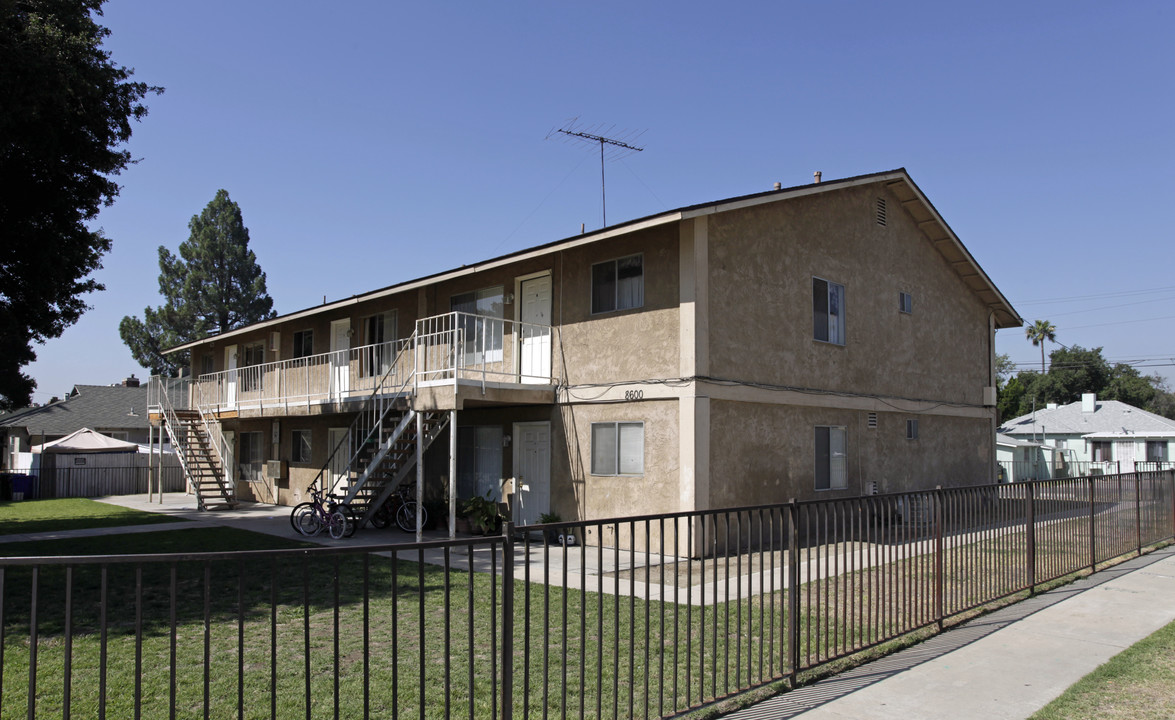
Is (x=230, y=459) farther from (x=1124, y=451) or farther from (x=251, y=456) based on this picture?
(x=1124, y=451)

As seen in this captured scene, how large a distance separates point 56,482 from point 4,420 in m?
12.4

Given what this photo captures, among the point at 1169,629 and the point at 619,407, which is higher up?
the point at 619,407

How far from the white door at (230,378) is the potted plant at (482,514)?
38.0 ft

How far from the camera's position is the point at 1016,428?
4484 cm

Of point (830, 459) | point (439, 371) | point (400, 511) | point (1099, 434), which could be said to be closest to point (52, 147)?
point (439, 371)

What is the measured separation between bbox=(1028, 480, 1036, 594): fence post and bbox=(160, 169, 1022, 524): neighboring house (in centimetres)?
500

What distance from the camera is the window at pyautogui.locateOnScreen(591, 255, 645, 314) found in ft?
49.3

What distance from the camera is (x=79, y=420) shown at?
42000 millimetres

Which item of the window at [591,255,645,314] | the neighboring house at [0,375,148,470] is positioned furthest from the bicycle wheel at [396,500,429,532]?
the neighboring house at [0,375,148,470]

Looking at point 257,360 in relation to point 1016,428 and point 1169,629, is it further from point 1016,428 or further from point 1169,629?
point 1016,428

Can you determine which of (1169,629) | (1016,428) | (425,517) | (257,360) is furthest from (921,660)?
(1016,428)

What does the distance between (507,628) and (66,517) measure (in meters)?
21.9

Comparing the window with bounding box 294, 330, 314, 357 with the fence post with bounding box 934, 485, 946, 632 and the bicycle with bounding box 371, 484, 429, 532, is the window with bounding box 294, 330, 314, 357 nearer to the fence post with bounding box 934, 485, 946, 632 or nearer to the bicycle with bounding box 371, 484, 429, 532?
the bicycle with bounding box 371, 484, 429, 532

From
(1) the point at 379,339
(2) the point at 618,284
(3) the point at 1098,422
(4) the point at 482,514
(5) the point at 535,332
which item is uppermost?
(2) the point at 618,284
